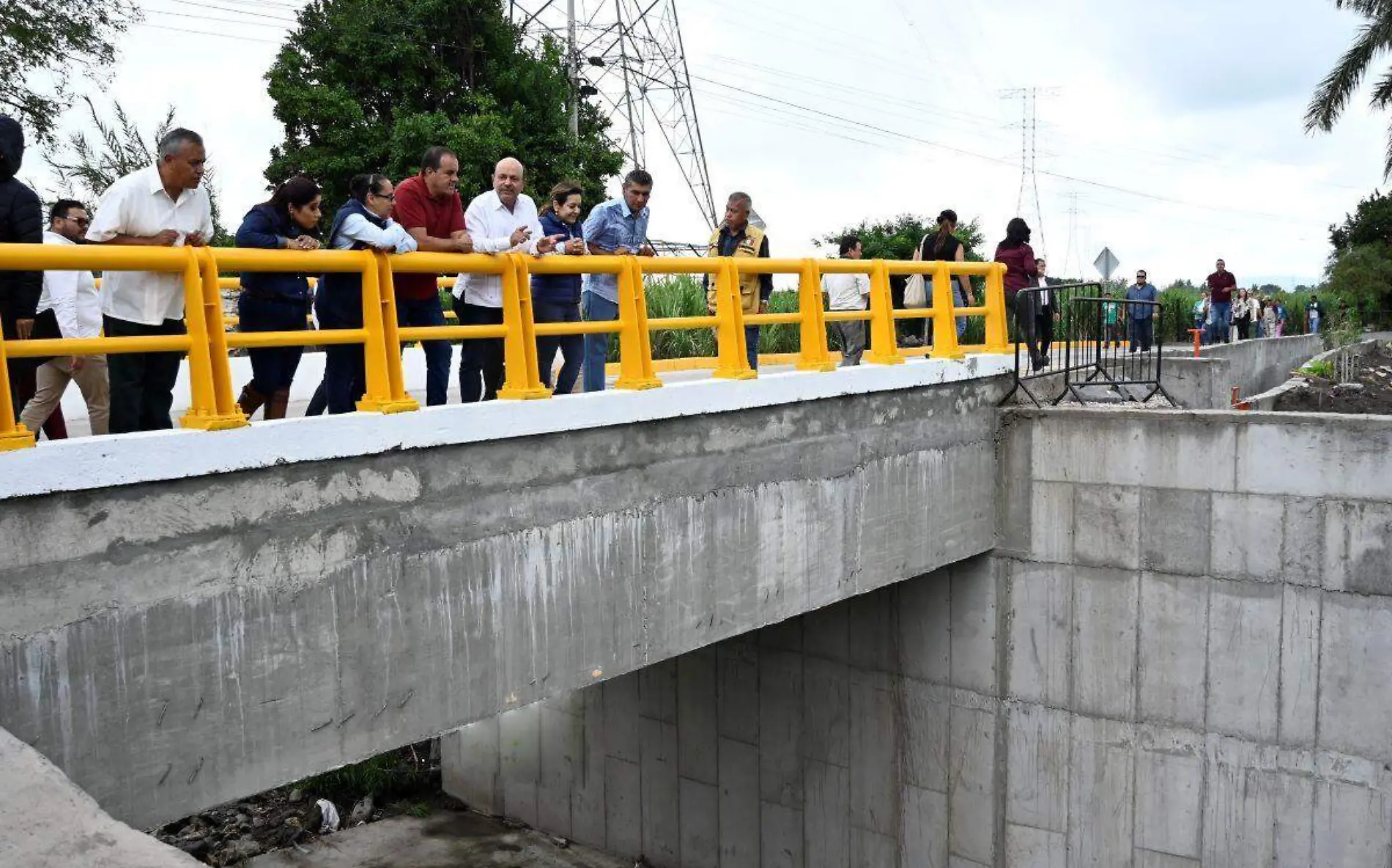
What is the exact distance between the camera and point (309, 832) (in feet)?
47.2

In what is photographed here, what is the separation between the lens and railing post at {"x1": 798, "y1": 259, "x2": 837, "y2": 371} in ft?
27.9

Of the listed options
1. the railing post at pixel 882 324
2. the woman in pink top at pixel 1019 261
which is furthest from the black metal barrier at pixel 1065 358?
the railing post at pixel 882 324

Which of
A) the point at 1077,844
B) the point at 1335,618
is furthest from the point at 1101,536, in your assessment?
the point at 1077,844

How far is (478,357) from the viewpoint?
7.52m

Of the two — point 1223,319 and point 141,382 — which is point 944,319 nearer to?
point 141,382

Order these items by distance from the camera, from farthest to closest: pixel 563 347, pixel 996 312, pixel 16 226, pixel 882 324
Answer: pixel 996 312 < pixel 882 324 < pixel 563 347 < pixel 16 226

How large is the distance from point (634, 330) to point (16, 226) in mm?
3207

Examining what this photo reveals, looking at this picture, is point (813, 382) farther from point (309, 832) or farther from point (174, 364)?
point (309, 832)

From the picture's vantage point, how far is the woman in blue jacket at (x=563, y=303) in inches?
308

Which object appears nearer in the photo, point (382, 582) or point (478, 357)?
point (382, 582)

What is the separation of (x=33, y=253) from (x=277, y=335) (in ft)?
3.48

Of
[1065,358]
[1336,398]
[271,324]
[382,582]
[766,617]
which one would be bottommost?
[766,617]

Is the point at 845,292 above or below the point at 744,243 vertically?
below

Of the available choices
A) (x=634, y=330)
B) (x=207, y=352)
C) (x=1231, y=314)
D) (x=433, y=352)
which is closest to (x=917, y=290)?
(x=634, y=330)
